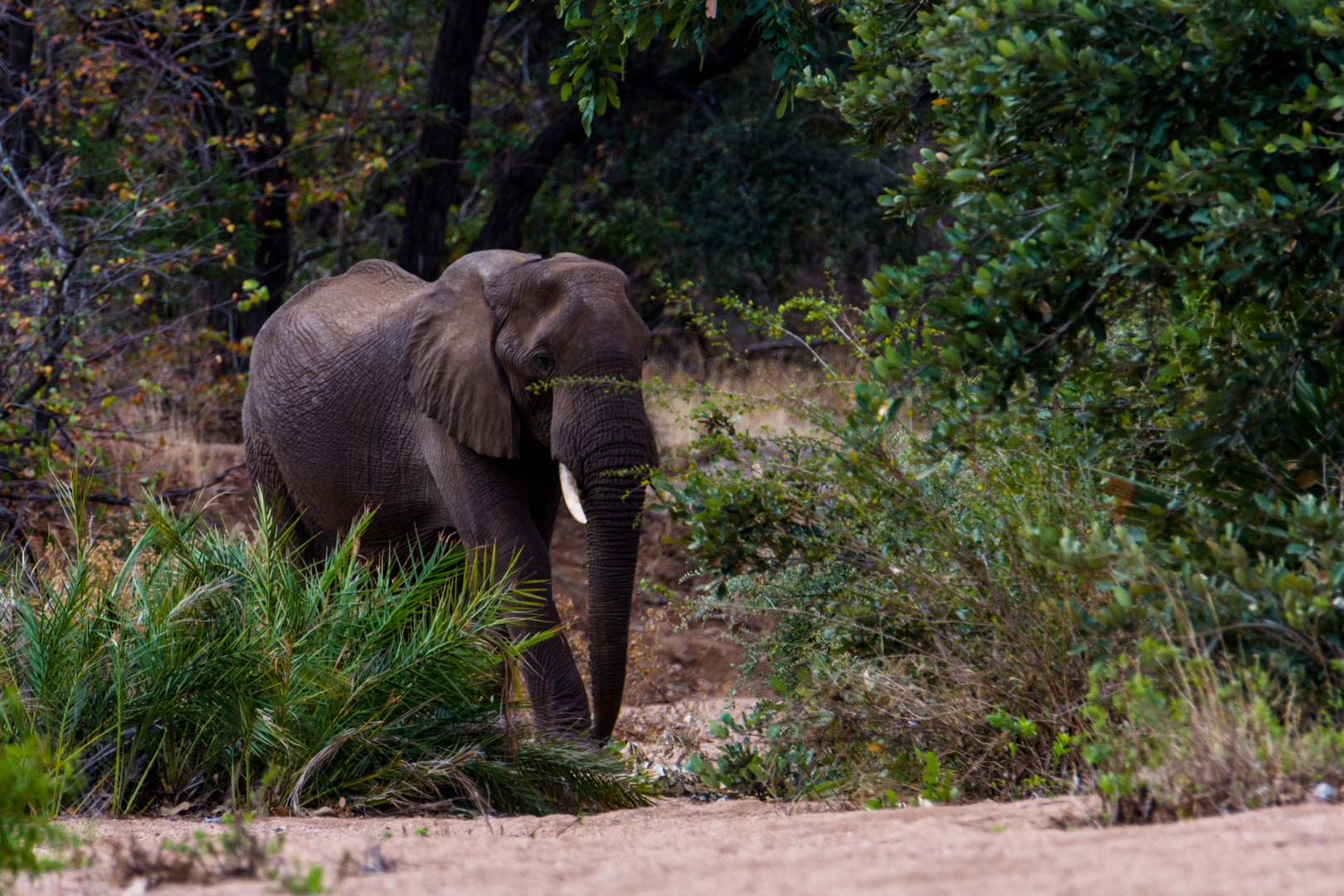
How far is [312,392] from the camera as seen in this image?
26.2 ft

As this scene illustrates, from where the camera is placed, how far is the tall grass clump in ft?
15.9

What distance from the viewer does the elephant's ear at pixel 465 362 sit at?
22.0 ft

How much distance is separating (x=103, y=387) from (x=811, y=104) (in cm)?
965

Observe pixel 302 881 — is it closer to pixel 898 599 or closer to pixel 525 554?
pixel 898 599

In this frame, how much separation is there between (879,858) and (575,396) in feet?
12.0

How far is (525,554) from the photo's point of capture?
675cm

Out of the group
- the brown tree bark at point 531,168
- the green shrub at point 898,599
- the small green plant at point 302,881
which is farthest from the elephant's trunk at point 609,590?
the brown tree bark at point 531,168

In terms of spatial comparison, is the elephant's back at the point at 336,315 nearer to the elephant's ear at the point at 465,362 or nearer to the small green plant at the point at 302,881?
the elephant's ear at the point at 465,362

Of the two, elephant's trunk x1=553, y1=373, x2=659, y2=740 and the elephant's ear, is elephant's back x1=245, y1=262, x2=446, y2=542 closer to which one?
the elephant's ear

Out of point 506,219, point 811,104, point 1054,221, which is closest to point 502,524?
point 1054,221

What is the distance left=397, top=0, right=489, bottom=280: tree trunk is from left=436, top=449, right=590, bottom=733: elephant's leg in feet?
27.3

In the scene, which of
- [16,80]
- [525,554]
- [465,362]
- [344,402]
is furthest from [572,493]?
[16,80]

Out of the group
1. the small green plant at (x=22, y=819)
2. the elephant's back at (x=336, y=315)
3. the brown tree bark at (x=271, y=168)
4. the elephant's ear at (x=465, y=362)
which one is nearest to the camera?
the small green plant at (x=22, y=819)

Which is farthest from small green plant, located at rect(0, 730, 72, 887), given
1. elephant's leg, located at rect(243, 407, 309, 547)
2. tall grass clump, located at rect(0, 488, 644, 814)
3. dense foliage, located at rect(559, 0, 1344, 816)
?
elephant's leg, located at rect(243, 407, 309, 547)
